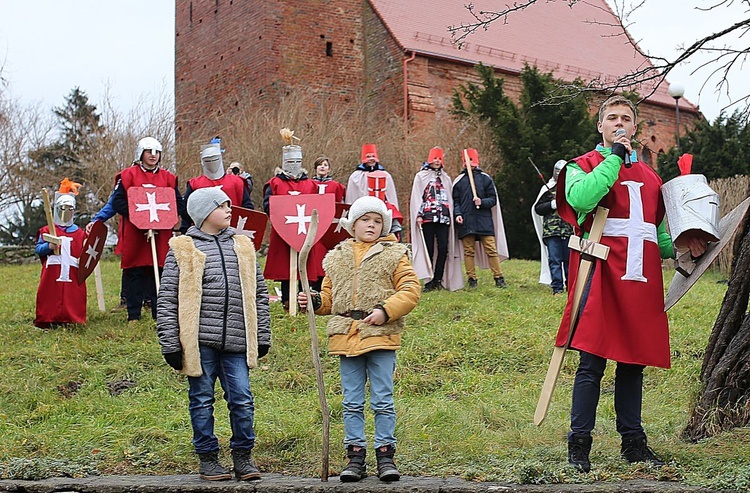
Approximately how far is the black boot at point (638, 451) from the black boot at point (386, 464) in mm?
1181

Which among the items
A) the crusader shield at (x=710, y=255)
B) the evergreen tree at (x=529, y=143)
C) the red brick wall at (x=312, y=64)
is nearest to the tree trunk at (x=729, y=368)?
the crusader shield at (x=710, y=255)

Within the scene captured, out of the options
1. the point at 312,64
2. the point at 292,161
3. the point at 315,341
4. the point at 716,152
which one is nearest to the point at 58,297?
the point at 292,161

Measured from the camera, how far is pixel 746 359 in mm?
5055

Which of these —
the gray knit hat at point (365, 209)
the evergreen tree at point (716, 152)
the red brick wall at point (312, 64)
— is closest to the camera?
the gray knit hat at point (365, 209)

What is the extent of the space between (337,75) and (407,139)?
21.9 feet

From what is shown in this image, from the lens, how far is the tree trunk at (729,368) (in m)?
5.07

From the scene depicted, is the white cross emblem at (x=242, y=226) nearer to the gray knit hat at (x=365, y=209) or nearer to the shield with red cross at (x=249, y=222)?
the shield with red cross at (x=249, y=222)

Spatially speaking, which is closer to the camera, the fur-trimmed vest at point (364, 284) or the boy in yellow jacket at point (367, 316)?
the boy in yellow jacket at point (367, 316)

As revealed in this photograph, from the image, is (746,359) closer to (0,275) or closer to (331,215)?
(331,215)

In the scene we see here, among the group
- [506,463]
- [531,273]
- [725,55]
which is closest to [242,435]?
[506,463]

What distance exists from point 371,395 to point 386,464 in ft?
1.30

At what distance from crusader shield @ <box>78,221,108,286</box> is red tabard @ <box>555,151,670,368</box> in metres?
6.32

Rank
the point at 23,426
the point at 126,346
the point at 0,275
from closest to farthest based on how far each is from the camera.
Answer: the point at 23,426 < the point at 126,346 < the point at 0,275

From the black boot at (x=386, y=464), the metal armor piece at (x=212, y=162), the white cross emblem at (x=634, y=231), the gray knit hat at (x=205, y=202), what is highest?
the metal armor piece at (x=212, y=162)
